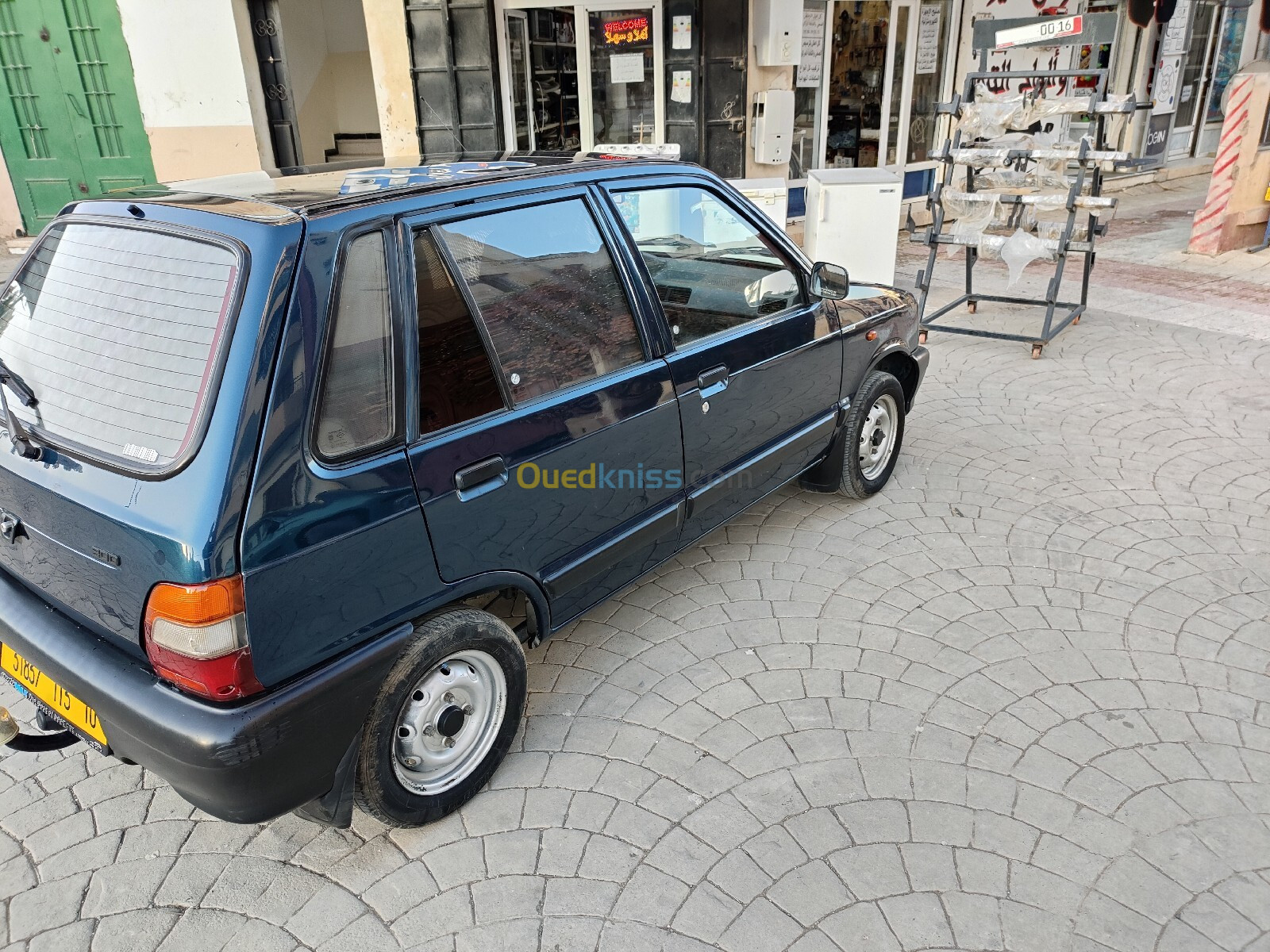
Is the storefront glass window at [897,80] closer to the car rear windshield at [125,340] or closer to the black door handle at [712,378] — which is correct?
the black door handle at [712,378]

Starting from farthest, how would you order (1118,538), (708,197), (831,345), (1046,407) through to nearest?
(1046,407), (1118,538), (831,345), (708,197)

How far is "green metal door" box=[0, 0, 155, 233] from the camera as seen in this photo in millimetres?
8914

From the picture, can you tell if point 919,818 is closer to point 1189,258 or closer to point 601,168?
point 601,168

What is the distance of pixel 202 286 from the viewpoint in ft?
7.32

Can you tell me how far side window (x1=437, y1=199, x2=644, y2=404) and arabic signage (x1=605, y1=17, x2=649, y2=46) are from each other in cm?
752

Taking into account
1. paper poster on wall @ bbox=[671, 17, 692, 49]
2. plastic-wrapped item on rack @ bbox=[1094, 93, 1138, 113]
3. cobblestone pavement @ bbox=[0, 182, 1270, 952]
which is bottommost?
cobblestone pavement @ bbox=[0, 182, 1270, 952]

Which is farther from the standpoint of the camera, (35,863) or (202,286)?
(35,863)

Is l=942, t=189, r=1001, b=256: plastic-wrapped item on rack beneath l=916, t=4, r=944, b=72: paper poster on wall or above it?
beneath

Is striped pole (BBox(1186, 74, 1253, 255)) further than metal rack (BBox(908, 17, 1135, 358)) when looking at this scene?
Yes

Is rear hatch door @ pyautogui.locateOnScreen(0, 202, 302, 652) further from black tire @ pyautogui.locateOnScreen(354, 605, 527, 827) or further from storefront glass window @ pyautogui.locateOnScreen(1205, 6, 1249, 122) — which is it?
storefront glass window @ pyautogui.locateOnScreen(1205, 6, 1249, 122)

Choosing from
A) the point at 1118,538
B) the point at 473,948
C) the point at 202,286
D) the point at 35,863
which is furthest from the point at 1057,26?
the point at 35,863

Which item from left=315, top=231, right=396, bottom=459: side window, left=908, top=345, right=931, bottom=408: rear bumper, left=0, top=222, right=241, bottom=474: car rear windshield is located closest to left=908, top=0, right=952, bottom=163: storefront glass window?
left=908, top=345, right=931, bottom=408: rear bumper

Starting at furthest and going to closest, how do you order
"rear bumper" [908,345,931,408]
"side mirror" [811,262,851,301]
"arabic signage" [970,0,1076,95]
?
"arabic signage" [970,0,1076,95], "rear bumper" [908,345,931,408], "side mirror" [811,262,851,301]

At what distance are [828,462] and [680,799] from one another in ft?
7.06
